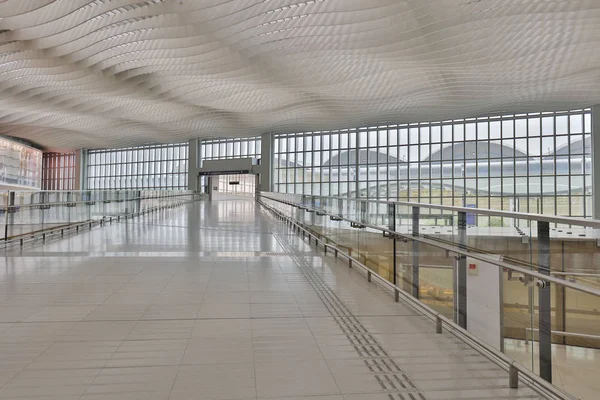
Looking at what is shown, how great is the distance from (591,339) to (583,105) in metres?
31.7

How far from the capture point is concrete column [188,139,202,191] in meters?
48.8

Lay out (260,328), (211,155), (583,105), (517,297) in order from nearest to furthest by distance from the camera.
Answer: (517,297) < (260,328) < (583,105) < (211,155)

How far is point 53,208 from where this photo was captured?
9438 millimetres

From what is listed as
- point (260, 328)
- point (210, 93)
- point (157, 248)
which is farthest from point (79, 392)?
point (210, 93)

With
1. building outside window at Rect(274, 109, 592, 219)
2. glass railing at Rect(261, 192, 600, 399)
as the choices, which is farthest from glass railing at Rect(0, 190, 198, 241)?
building outside window at Rect(274, 109, 592, 219)

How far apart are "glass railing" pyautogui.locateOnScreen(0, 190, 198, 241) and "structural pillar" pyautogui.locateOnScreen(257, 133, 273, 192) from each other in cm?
2795

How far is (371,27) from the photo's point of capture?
57.6ft

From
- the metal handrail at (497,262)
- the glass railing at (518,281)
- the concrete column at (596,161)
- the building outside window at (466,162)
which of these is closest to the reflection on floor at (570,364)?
the glass railing at (518,281)

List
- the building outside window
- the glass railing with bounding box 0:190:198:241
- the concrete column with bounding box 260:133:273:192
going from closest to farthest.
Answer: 1. the glass railing with bounding box 0:190:198:241
2. the building outside window
3. the concrete column with bounding box 260:133:273:192

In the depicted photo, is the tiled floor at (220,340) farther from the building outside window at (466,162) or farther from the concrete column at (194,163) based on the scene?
the concrete column at (194,163)

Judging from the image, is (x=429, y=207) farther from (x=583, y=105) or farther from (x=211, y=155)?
(x=211, y=155)

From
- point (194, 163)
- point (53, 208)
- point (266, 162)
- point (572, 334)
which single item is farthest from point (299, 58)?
point (194, 163)

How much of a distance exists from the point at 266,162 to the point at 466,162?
19.9m

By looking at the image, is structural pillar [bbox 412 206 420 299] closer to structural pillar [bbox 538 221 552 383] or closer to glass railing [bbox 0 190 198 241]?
structural pillar [bbox 538 221 552 383]
